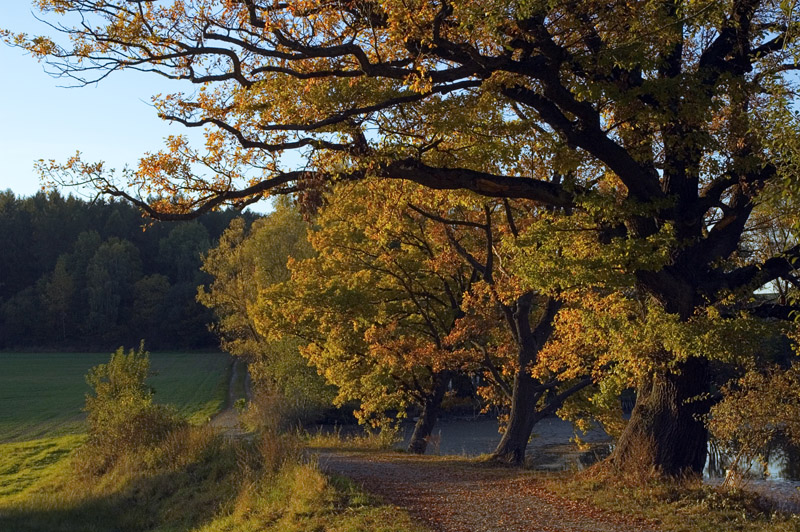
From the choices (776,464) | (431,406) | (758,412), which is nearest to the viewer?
(758,412)

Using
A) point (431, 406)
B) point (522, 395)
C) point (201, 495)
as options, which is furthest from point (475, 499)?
point (431, 406)

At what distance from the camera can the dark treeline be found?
275 feet

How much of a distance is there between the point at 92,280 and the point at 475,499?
83676 millimetres

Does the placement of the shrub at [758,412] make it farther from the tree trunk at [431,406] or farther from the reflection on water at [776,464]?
the tree trunk at [431,406]

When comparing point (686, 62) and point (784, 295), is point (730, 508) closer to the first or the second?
point (784, 295)

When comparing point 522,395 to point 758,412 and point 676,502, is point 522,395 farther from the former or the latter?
point 758,412

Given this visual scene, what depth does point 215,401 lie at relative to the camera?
Result: 45062mm

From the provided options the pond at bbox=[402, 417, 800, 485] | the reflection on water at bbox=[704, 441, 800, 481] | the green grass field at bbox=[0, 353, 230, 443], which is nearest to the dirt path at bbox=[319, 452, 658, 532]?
the pond at bbox=[402, 417, 800, 485]

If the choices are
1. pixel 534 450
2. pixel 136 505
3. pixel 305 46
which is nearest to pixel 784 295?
pixel 305 46

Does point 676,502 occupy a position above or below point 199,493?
above

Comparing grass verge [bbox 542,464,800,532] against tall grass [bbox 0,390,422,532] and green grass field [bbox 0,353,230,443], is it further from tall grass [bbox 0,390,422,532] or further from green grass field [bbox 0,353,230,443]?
green grass field [bbox 0,353,230,443]

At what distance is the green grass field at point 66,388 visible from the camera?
36156mm

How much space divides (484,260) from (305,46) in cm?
1110

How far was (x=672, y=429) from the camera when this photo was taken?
35.8ft
